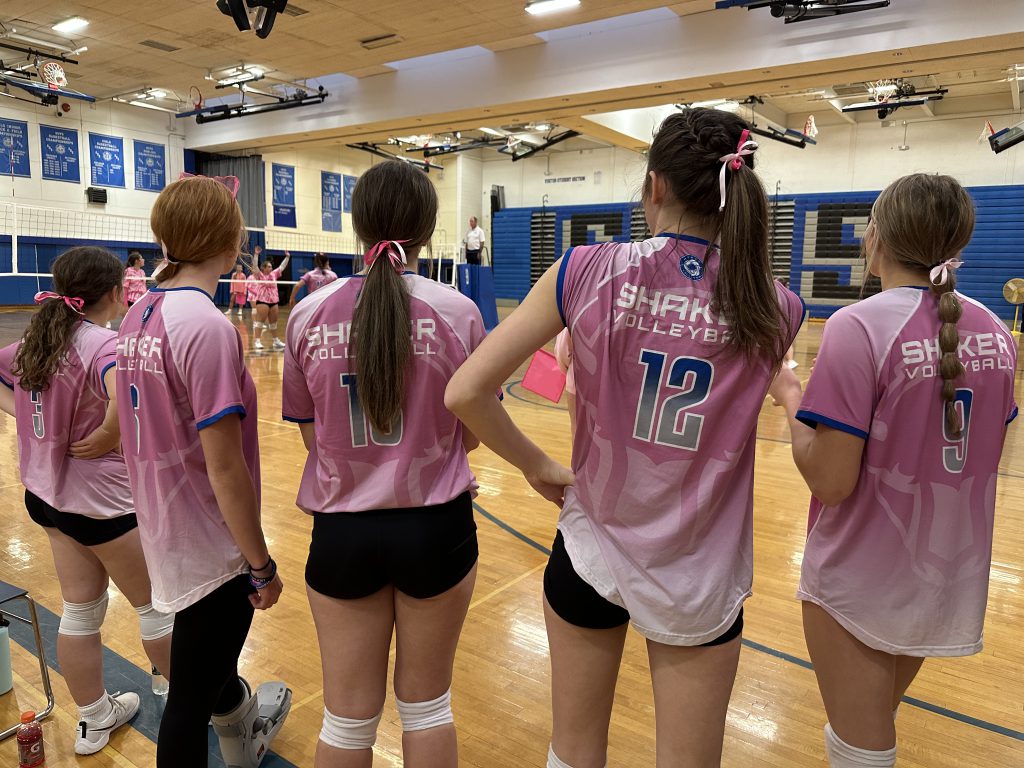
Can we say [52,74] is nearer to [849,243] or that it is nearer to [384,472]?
[384,472]

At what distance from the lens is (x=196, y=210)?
142 centimetres

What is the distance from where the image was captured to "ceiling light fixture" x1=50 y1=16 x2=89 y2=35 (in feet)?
33.1

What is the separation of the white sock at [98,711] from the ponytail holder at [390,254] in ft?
5.02

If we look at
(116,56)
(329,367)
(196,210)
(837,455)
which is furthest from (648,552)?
(116,56)

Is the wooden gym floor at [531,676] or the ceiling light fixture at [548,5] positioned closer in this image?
the wooden gym floor at [531,676]

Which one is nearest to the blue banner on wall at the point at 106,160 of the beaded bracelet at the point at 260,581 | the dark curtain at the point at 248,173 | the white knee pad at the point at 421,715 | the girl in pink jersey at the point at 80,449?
the dark curtain at the point at 248,173

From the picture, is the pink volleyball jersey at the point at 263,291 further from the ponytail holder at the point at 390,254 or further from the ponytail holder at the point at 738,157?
the ponytail holder at the point at 738,157

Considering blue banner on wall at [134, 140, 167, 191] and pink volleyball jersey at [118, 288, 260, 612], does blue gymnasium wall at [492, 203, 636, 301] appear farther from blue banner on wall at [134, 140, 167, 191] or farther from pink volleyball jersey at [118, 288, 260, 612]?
pink volleyball jersey at [118, 288, 260, 612]

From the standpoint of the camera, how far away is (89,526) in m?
1.81

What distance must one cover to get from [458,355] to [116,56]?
43.7ft

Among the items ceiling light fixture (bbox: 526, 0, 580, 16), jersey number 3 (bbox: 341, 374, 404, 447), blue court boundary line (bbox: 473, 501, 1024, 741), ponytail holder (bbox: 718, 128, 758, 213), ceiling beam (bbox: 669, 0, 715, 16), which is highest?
ceiling beam (bbox: 669, 0, 715, 16)

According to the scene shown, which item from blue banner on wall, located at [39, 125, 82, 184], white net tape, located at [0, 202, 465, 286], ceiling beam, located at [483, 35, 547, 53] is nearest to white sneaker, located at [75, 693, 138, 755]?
ceiling beam, located at [483, 35, 547, 53]

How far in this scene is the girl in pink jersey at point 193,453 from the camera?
4.43ft

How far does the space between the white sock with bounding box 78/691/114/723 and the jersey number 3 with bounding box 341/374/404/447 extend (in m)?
1.30
